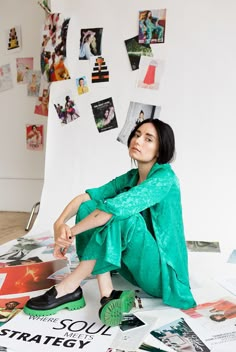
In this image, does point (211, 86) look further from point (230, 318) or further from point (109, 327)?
point (109, 327)

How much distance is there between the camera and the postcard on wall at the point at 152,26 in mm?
2078

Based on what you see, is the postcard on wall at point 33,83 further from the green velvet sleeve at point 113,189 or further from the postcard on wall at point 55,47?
the green velvet sleeve at point 113,189

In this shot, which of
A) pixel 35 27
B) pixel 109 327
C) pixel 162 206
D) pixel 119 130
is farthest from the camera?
pixel 35 27

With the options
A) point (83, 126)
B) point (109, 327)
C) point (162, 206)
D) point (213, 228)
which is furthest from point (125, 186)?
point (83, 126)

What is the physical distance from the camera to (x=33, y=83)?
264 cm

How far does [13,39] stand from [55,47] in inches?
19.7

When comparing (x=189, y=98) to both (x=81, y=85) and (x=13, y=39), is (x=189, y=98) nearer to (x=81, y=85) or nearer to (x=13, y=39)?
(x=81, y=85)

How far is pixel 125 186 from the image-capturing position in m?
1.38

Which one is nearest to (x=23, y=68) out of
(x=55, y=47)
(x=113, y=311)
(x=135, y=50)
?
(x=55, y=47)

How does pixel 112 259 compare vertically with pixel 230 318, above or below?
above

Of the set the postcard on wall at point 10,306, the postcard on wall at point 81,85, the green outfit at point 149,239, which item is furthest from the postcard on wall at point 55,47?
the postcard on wall at point 10,306

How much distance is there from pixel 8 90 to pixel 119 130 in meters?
0.92

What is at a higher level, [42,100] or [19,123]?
[42,100]

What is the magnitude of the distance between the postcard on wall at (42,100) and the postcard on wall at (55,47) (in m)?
0.20
